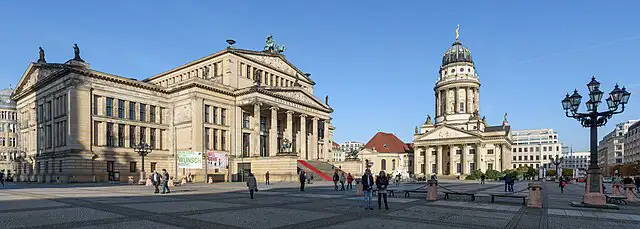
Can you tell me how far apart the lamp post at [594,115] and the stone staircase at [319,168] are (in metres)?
37.1

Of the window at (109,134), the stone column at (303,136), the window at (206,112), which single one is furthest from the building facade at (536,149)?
the window at (109,134)

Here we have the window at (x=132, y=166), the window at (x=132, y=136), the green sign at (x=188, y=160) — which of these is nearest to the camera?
the green sign at (x=188, y=160)

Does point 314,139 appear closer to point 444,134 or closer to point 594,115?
point 444,134

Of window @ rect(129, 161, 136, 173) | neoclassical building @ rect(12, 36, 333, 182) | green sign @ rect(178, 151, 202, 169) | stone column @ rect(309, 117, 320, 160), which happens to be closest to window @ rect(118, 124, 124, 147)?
neoclassical building @ rect(12, 36, 333, 182)

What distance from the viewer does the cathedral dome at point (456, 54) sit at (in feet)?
339

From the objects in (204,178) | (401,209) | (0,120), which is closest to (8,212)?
(401,209)

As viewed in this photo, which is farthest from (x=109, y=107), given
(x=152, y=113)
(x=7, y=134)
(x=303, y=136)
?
(x=7, y=134)

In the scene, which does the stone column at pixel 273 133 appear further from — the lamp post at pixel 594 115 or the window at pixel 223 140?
the lamp post at pixel 594 115

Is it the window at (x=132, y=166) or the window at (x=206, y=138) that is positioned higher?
the window at (x=206, y=138)

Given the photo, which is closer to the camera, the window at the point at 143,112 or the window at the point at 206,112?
the window at the point at 143,112

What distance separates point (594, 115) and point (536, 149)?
15019cm

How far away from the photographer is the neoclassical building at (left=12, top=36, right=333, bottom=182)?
140 ft

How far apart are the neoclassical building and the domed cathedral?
160 ft

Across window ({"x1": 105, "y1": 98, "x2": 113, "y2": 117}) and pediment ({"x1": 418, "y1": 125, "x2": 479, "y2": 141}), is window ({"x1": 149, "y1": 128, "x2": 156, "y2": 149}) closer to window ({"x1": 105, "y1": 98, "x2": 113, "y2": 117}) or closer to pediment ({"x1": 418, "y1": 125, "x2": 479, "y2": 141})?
window ({"x1": 105, "y1": 98, "x2": 113, "y2": 117})
